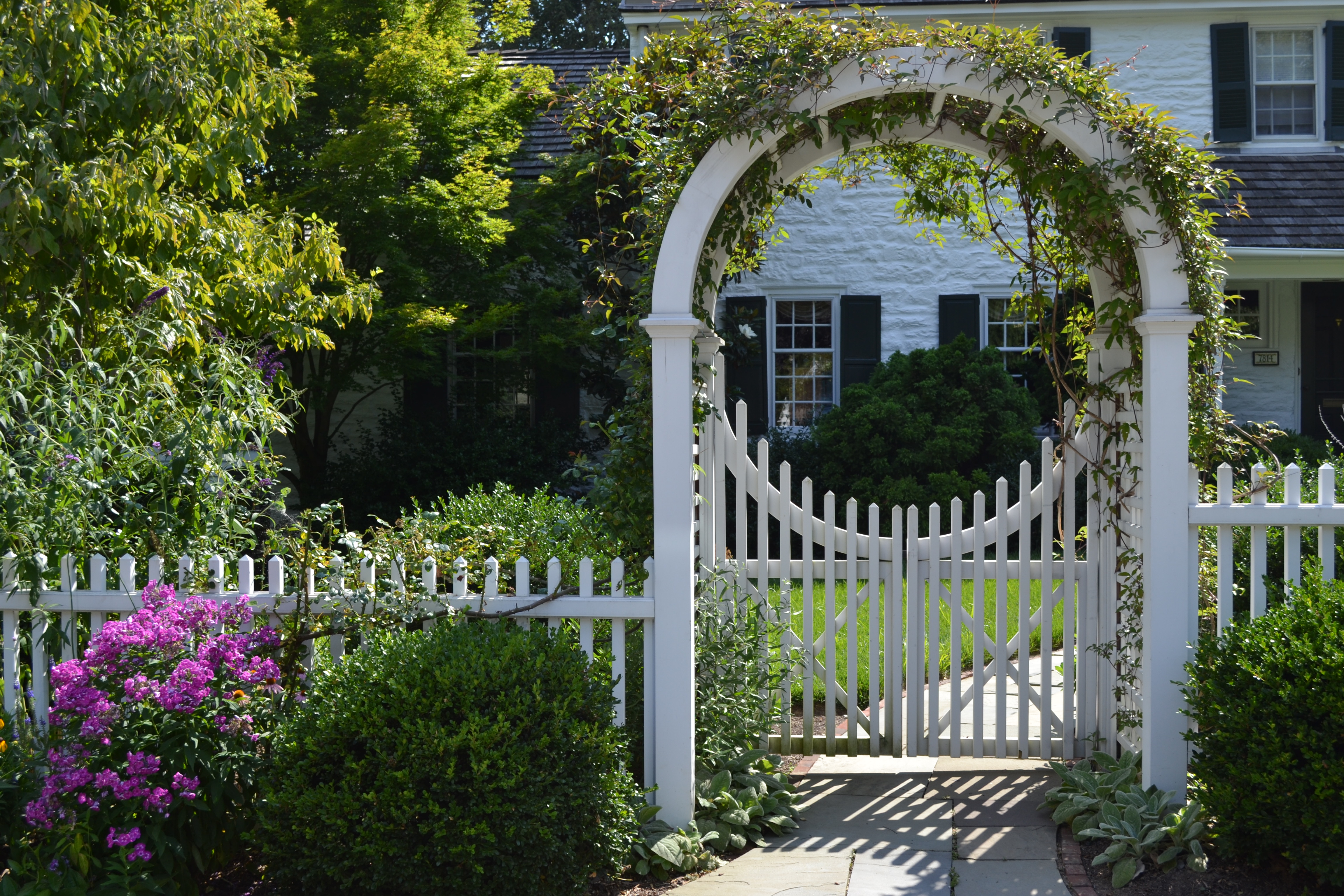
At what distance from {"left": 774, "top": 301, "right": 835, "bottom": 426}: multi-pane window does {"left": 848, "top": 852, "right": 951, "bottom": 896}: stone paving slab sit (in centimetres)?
843

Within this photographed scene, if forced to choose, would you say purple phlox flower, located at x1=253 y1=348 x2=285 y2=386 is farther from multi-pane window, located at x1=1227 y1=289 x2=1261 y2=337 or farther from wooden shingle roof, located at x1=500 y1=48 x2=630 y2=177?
multi-pane window, located at x1=1227 y1=289 x2=1261 y2=337

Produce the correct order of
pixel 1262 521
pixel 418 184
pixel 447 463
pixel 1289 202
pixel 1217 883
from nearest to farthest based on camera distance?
pixel 1217 883, pixel 1262 521, pixel 418 184, pixel 447 463, pixel 1289 202

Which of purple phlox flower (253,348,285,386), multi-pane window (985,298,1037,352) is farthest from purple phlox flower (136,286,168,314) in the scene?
multi-pane window (985,298,1037,352)

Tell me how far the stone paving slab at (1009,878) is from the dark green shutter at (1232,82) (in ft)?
32.8

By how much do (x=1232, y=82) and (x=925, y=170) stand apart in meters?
8.60

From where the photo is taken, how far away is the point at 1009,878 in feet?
12.2

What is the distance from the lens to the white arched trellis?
3.85 meters

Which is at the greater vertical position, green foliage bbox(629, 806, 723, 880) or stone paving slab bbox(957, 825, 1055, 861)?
green foliage bbox(629, 806, 723, 880)

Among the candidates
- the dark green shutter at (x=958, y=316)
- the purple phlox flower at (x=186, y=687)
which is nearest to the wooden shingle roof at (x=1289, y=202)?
the dark green shutter at (x=958, y=316)

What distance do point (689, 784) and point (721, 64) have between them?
2671 mm

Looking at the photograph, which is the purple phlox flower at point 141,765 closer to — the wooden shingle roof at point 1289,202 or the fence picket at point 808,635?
the fence picket at point 808,635

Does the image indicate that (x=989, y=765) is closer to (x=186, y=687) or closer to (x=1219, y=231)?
(x=186, y=687)

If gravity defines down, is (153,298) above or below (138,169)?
below

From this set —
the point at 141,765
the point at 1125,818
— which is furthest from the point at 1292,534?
the point at 141,765
